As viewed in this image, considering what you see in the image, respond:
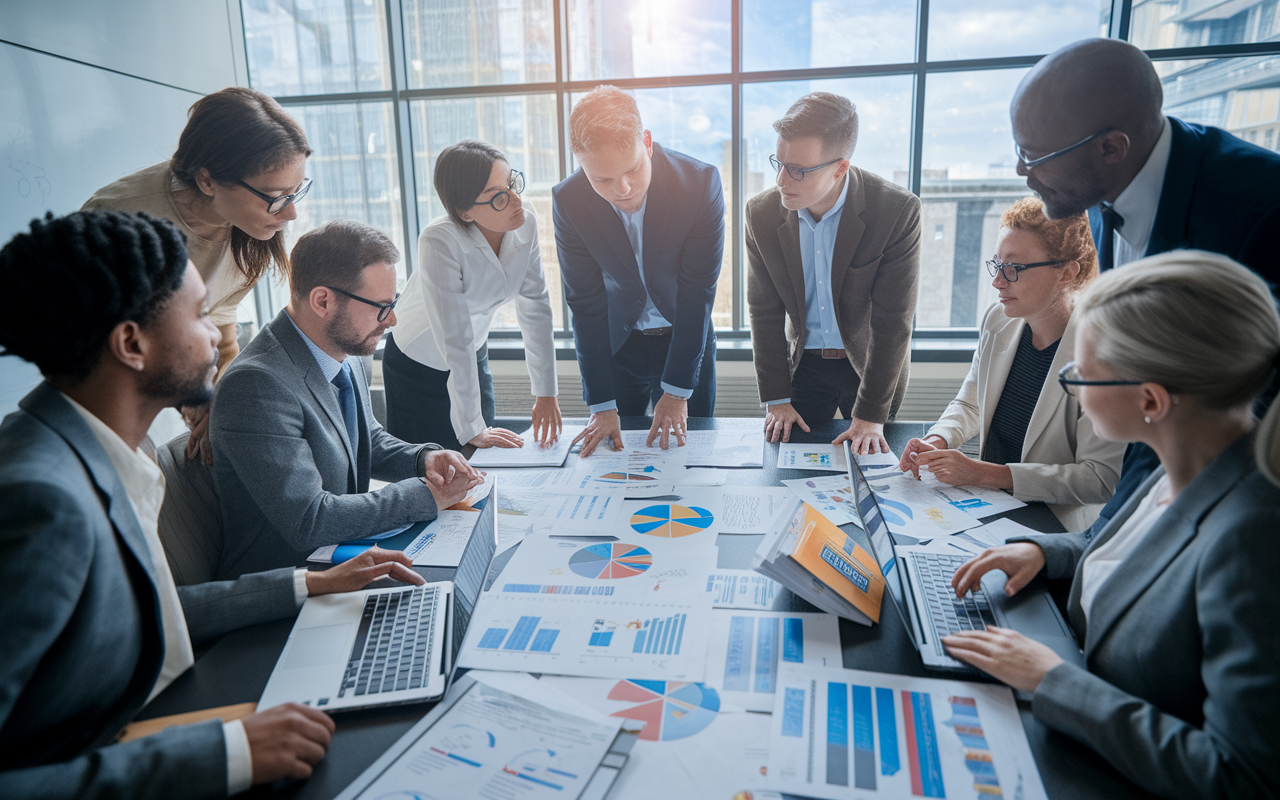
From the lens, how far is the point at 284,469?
56.3 inches

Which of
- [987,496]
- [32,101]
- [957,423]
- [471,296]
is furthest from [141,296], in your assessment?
[32,101]

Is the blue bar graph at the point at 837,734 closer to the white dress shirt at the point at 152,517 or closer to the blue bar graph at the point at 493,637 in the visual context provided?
the blue bar graph at the point at 493,637

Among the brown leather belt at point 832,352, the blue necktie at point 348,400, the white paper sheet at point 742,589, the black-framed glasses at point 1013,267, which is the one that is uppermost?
the black-framed glasses at point 1013,267

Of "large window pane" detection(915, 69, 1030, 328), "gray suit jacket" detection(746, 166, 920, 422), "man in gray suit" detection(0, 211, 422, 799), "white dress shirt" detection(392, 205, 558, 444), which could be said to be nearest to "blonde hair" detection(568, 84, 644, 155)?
"white dress shirt" detection(392, 205, 558, 444)

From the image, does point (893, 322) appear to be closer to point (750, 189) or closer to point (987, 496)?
point (987, 496)

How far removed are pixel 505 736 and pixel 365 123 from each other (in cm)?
433

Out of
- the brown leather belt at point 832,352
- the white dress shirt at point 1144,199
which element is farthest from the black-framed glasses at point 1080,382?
the brown leather belt at point 832,352

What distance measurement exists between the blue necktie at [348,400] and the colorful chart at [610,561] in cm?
71

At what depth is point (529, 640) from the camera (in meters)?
1.11

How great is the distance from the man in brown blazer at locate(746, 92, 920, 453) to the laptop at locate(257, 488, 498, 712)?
1162 mm

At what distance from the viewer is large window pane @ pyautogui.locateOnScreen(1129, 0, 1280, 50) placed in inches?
138

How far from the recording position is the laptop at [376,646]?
978mm

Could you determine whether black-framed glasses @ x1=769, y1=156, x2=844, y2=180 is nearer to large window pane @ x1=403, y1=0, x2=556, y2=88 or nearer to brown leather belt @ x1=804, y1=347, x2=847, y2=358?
brown leather belt @ x1=804, y1=347, x2=847, y2=358

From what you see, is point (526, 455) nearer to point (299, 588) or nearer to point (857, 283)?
point (299, 588)
